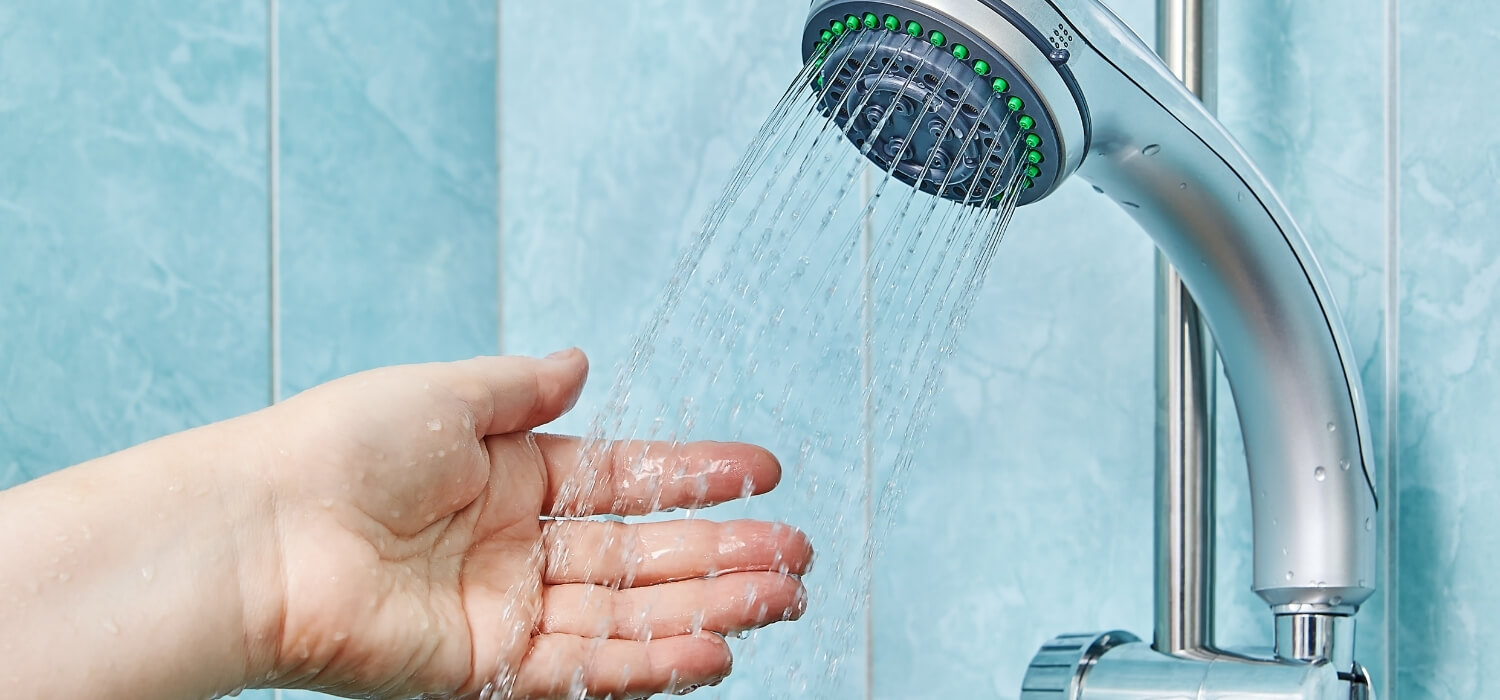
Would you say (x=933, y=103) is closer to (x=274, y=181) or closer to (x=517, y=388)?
(x=517, y=388)

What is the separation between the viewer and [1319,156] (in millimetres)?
733

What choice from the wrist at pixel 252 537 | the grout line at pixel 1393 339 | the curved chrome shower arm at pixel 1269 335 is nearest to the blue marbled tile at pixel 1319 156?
the grout line at pixel 1393 339

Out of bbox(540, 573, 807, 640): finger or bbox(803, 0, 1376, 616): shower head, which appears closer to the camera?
bbox(803, 0, 1376, 616): shower head

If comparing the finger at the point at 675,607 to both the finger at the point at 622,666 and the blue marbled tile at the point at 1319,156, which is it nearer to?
the finger at the point at 622,666

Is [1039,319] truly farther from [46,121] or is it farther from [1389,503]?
[46,121]

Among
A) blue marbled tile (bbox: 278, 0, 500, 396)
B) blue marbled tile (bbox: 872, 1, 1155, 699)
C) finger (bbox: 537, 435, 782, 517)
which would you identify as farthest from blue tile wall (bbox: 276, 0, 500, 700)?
blue marbled tile (bbox: 872, 1, 1155, 699)

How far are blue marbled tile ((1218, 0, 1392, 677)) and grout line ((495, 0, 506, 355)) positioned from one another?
24.9 inches

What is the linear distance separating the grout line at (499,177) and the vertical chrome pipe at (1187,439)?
647 mm

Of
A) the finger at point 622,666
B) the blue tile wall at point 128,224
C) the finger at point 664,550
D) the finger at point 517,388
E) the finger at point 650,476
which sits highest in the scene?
the blue tile wall at point 128,224

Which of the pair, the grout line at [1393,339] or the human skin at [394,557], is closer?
the human skin at [394,557]

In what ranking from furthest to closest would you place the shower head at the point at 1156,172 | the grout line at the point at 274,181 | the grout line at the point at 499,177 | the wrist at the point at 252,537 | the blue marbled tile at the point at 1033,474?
1. the grout line at the point at 499,177
2. the grout line at the point at 274,181
3. the blue marbled tile at the point at 1033,474
4. the wrist at the point at 252,537
5. the shower head at the point at 1156,172

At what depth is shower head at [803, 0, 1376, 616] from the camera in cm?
50

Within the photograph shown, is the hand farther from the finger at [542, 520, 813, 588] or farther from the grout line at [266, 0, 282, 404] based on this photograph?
the grout line at [266, 0, 282, 404]

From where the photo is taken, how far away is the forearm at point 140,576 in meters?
0.58
